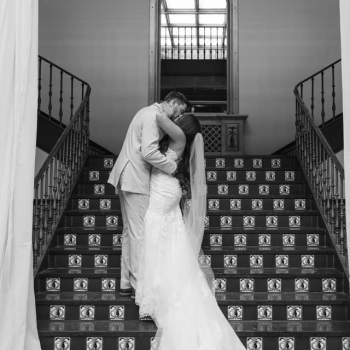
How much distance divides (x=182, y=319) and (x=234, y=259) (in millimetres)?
1363

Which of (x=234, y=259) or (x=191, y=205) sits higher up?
(x=191, y=205)

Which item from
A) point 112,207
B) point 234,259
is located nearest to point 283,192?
point 234,259

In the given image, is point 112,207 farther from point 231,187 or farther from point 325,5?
point 325,5

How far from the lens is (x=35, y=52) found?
329 cm

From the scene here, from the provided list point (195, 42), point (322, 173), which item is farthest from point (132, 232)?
point (195, 42)

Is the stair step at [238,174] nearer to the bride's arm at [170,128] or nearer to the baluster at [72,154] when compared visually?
the baluster at [72,154]

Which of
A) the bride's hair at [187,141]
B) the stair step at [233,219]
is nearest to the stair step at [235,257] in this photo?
the stair step at [233,219]

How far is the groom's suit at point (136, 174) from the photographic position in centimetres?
385

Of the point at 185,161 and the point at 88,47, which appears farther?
the point at 88,47

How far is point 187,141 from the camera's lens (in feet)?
13.4

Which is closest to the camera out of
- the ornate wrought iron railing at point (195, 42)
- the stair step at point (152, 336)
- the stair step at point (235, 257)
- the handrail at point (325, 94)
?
the stair step at point (152, 336)

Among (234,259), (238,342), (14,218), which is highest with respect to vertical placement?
(14,218)

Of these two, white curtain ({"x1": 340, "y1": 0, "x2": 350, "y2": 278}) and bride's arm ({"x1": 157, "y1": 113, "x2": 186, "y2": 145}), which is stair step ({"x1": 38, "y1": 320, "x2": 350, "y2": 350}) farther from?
bride's arm ({"x1": 157, "y1": 113, "x2": 186, "y2": 145})

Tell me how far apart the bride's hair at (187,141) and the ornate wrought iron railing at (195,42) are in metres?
9.04
